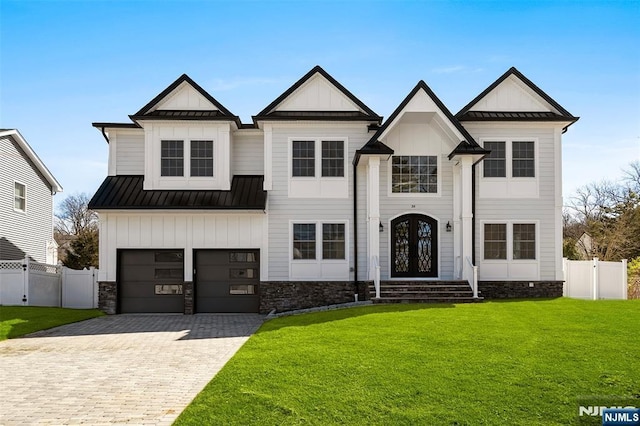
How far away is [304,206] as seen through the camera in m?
20.7

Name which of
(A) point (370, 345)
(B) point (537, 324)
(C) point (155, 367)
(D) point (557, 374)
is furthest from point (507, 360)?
(C) point (155, 367)

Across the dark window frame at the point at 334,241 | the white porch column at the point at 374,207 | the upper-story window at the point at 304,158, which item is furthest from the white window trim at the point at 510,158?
the upper-story window at the point at 304,158

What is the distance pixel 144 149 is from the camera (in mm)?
21188

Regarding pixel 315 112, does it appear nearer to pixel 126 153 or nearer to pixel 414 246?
pixel 414 246

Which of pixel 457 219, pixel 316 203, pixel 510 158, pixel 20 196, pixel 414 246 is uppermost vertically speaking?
pixel 510 158

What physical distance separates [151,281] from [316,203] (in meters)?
6.65

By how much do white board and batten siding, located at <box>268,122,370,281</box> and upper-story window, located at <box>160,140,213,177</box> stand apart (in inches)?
101

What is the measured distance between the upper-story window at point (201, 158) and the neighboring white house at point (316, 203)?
0.04 m

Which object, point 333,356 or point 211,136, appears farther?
point 211,136

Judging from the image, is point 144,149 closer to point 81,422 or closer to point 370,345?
point 370,345

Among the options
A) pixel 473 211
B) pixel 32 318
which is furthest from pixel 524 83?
pixel 32 318

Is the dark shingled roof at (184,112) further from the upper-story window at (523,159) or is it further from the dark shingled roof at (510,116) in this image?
the upper-story window at (523,159)

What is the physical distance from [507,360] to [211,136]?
46.5 feet

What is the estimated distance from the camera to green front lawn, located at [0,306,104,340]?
15.7m
